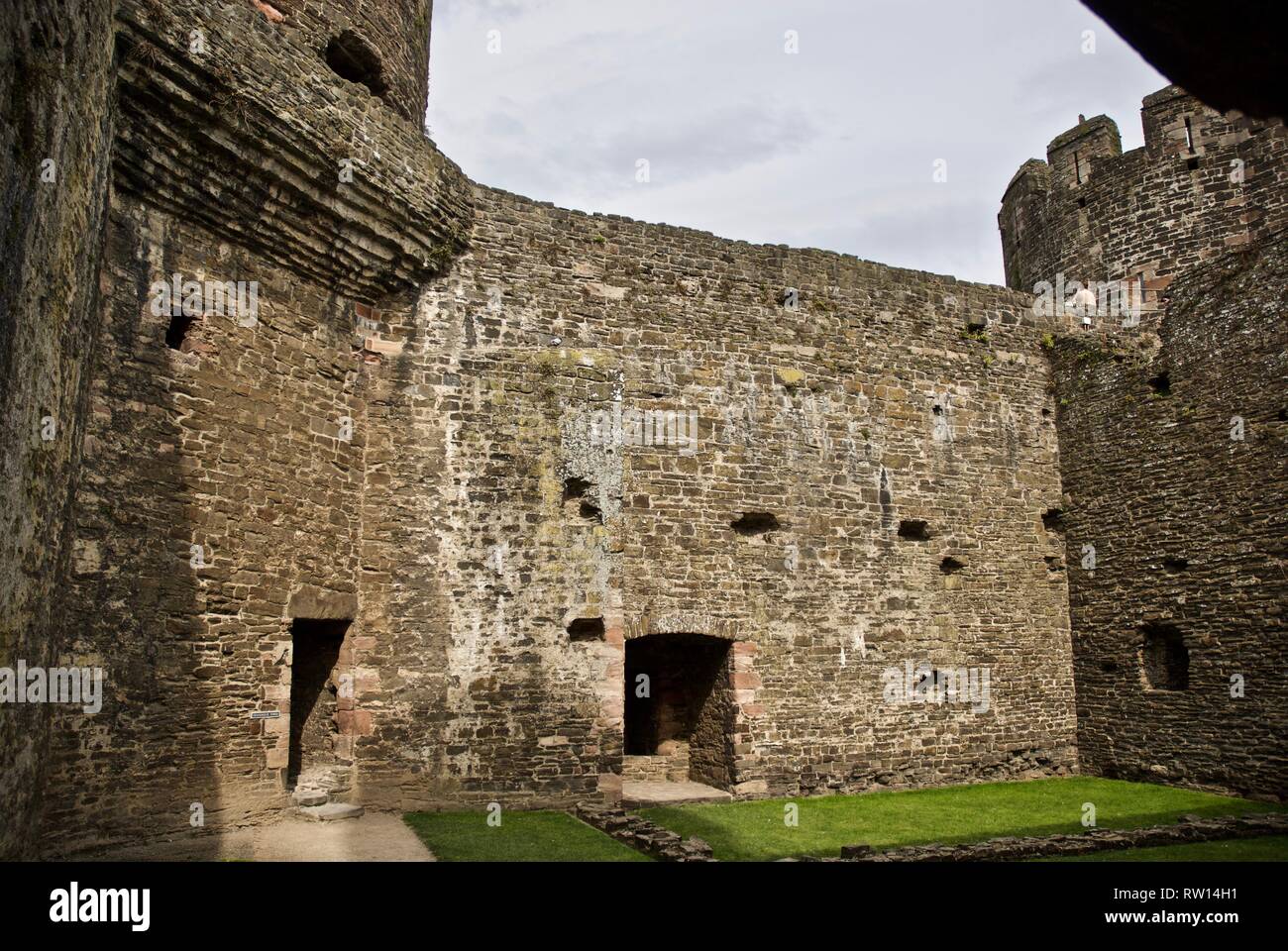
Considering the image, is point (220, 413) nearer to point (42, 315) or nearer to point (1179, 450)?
point (42, 315)

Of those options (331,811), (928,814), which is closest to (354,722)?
(331,811)

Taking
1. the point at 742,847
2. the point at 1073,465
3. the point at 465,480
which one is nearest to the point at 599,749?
the point at 742,847

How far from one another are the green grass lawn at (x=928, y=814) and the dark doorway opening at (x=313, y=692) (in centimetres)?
337

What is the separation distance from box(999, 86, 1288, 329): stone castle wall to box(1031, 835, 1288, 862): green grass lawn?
24.0 ft

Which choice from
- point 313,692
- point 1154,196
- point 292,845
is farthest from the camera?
point 1154,196

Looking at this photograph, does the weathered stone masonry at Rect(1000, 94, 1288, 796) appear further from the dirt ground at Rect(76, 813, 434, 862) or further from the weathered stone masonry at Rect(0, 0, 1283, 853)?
the dirt ground at Rect(76, 813, 434, 862)

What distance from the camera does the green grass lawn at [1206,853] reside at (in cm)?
840

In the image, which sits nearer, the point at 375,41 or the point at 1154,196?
the point at 375,41

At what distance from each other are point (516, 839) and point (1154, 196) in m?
12.4

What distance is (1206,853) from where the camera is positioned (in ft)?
28.5

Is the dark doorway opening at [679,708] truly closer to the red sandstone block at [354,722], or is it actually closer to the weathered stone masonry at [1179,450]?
the red sandstone block at [354,722]

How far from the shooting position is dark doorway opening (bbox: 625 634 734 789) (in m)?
11.9

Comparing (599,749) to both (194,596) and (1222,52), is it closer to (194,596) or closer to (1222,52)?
(194,596)

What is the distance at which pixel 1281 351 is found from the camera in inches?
464
